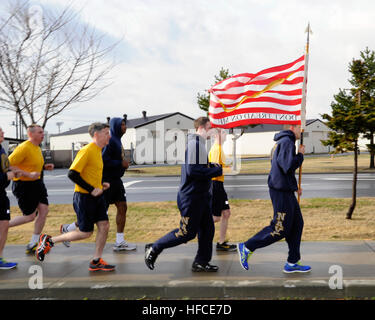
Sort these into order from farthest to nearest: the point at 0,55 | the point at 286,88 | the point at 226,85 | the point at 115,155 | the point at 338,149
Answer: the point at 338,149 < the point at 0,55 < the point at 226,85 < the point at 286,88 < the point at 115,155

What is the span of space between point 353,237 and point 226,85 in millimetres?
3371

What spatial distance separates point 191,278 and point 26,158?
2.79 m

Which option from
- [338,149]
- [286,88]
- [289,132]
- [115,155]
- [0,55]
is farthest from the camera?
[338,149]

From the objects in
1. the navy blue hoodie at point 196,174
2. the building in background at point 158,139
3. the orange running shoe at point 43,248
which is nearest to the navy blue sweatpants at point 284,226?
the navy blue hoodie at point 196,174

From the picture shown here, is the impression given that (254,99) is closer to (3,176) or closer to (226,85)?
(226,85)

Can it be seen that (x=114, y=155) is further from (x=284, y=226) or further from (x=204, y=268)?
(x=284, y=226)

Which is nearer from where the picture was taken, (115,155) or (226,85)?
(115,155)

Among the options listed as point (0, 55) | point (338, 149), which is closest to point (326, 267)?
point (338, 149)

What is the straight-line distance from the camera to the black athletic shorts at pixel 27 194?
558cm

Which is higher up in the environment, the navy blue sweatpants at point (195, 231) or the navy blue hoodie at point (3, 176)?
the navy blue hoodie at point (3, 176)

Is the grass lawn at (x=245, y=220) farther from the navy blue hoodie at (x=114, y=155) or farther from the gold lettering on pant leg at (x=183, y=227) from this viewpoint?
the gold lettering on pant leg at (x=183, y=227)

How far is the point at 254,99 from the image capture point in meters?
6.89

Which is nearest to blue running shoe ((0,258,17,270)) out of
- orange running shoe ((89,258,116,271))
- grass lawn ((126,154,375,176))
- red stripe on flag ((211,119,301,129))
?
orange running shoe ((89,258,116,271))

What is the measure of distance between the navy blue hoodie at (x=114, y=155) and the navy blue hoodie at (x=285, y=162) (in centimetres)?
226
